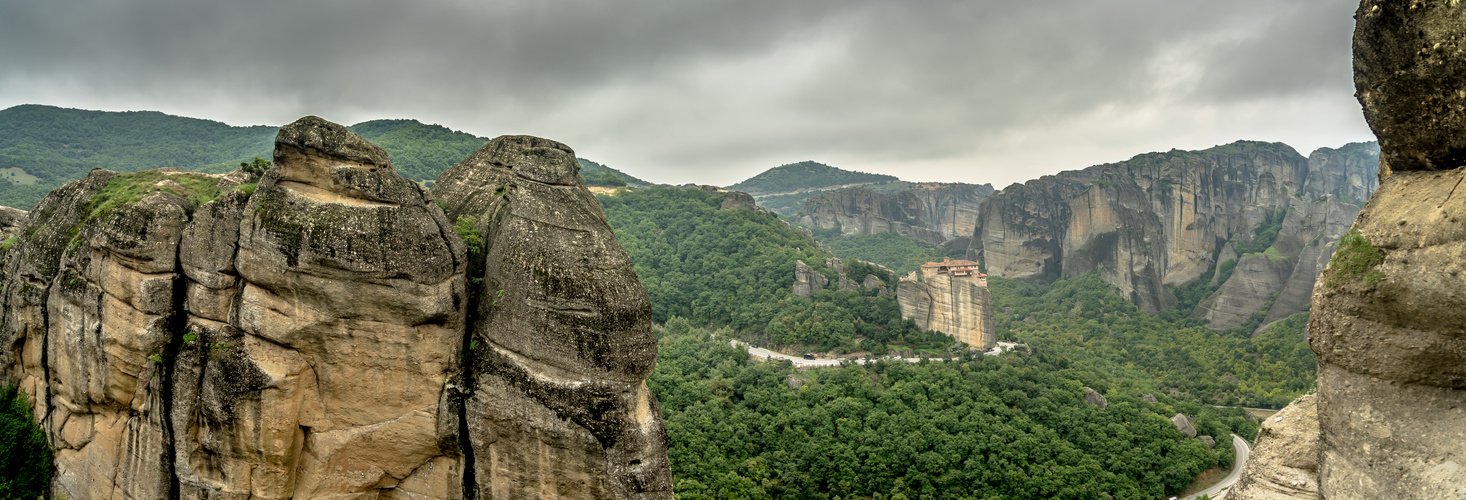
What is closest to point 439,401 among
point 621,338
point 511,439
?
point 511,439

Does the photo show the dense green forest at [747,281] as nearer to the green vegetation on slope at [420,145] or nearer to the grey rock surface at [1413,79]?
the green vegetation on slope at [420,145]

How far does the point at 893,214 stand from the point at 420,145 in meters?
93.7

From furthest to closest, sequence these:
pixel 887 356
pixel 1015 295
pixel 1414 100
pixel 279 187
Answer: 1. pixel 1015 295
2. pixel 887 356
3. pixel 279 187
4. pixel 1414 100

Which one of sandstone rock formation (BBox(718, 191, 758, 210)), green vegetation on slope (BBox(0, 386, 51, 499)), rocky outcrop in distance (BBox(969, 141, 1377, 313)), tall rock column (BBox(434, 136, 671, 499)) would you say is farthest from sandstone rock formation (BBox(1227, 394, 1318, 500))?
rocky outcrop in distance (BBox(969, 141, 1377, 313))

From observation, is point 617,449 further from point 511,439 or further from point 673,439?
point 673,439

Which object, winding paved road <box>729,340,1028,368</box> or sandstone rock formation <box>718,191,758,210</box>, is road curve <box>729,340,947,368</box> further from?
sandstone rock formation <box>718,191,758,210</box>

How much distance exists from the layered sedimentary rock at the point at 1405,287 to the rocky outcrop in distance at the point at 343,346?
9522 millimetres

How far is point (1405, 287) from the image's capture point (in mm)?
6555

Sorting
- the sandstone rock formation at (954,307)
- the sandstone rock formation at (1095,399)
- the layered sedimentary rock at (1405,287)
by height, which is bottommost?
the sandstone rock formation at (1095,399)

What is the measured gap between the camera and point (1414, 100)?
22.0 feet

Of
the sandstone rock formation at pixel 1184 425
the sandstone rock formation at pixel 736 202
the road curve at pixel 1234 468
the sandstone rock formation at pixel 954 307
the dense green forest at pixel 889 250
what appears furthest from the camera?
the dense green forest at pixel 889 250

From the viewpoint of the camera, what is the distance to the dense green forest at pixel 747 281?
61.1 meters

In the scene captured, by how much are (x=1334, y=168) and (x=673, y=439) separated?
144m

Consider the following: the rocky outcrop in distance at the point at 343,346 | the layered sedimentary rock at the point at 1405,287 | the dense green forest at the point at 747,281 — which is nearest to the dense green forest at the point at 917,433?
the dense green forest at the point at 747,281
